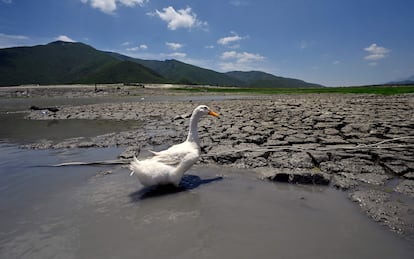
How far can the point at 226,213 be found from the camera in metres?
4.34

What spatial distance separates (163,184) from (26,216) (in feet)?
7.40

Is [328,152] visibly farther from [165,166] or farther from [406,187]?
[165,166]

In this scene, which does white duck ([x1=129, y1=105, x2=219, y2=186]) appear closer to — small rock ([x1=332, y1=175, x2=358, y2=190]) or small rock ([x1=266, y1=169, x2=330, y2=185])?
small rock ([x1=266, y1=169, x2=330, y2=185])

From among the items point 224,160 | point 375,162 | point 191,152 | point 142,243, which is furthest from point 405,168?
point 142,243

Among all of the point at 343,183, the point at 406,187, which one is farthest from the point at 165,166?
the point at 406,187

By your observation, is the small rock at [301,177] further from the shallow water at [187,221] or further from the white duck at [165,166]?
the white duck at [165,166]

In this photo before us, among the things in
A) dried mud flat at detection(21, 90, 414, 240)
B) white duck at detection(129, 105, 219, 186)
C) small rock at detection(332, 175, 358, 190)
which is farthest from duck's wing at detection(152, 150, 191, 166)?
small rock at detection(332, 175, 358, 190)

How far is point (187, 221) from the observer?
4.16 m

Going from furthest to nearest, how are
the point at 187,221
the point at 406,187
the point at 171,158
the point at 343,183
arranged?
the point at 171,158
the point at 343,183
the point at 406,187
the point at 187,221

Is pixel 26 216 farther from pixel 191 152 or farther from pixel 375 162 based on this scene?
pixel 375 162

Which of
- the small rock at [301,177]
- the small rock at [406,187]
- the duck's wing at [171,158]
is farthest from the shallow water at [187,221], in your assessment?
the small rock at [406,187]

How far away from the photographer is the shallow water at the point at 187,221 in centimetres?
336

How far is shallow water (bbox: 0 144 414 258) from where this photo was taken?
11.0 feet

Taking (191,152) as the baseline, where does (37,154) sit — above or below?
below
